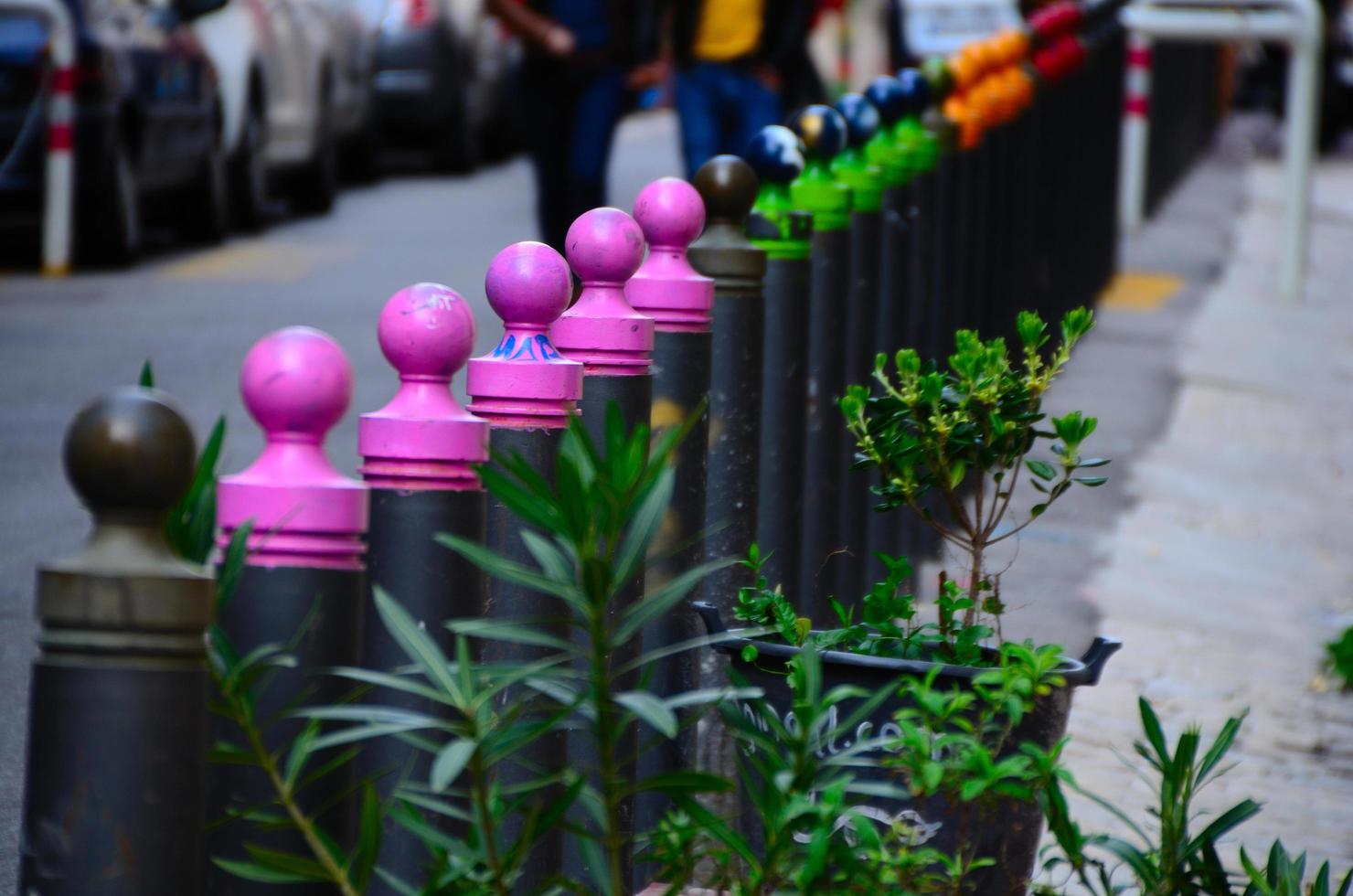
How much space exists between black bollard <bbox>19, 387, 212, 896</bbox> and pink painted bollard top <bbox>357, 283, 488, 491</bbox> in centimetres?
38

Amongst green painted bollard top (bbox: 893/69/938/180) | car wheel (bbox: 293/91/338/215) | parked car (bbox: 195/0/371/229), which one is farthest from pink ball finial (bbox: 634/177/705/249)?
car wheel (bbox: 293/91/338/215)

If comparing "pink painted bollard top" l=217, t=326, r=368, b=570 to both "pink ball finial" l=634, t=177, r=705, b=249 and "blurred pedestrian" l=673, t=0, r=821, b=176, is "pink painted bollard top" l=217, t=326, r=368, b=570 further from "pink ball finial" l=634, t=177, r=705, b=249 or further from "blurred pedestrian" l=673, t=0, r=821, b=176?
"blurred pedestrian" l=673, t=0, r=821, b=176

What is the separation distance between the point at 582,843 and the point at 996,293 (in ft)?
18.1

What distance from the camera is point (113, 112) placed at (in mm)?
11070

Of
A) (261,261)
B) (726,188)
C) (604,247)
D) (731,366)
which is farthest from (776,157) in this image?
(261,261)

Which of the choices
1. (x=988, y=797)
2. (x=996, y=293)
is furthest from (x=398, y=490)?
(x=996, y=293)

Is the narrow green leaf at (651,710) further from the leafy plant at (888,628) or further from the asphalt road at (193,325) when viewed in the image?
the asphalt road at (193,325)

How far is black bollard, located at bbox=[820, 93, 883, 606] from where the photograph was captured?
4629mm

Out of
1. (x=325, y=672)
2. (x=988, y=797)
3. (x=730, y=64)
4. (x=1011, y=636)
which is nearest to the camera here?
(x=325, y=672)

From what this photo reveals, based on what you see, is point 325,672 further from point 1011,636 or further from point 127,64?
point 127,64

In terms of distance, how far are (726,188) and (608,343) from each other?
2.40 ft

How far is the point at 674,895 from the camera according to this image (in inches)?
86.0

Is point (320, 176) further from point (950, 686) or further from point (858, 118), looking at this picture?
point (950, 686)

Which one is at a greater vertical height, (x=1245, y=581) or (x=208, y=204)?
(x=208, y=204)
